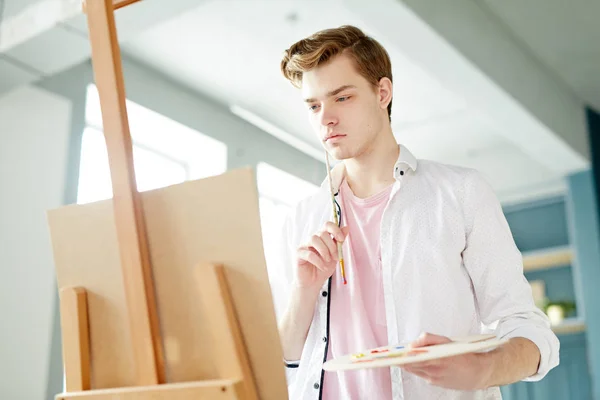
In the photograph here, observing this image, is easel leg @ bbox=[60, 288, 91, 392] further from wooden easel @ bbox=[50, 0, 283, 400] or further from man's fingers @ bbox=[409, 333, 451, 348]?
man's fingers @ bbox=[409, 333, 451, 348]

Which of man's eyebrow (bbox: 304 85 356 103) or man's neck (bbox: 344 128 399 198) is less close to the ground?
man's eyebrow (bbox: 304 85 356 103)

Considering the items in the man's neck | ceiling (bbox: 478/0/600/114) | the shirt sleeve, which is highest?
ceiling (bbox: 478/0/600/114)

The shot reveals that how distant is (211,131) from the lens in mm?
5105

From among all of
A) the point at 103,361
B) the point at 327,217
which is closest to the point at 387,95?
the point at 327,217

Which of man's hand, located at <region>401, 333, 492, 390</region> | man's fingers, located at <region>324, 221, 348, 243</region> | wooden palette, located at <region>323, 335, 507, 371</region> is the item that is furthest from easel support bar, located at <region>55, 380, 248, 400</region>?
man's fingers, located at <region>324, 221, 348, 243</region>

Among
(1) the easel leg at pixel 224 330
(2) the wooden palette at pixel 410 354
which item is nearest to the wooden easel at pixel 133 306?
(1) the easel leg at pixel 224 330

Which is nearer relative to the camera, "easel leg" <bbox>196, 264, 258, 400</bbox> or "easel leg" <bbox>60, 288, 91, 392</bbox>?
"easel leg" <bbox>196, 264, 258, 400</bbox>

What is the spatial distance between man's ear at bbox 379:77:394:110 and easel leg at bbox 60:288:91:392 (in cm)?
76

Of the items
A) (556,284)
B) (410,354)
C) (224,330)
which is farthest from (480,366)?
(556,284)

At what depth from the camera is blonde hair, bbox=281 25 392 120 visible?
4.71 feet

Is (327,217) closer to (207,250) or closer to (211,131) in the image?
(207,250)

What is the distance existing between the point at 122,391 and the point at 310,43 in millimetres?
808

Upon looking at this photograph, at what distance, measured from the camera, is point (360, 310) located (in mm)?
1369

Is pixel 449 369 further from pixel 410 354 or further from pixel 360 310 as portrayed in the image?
pixel 360 310
